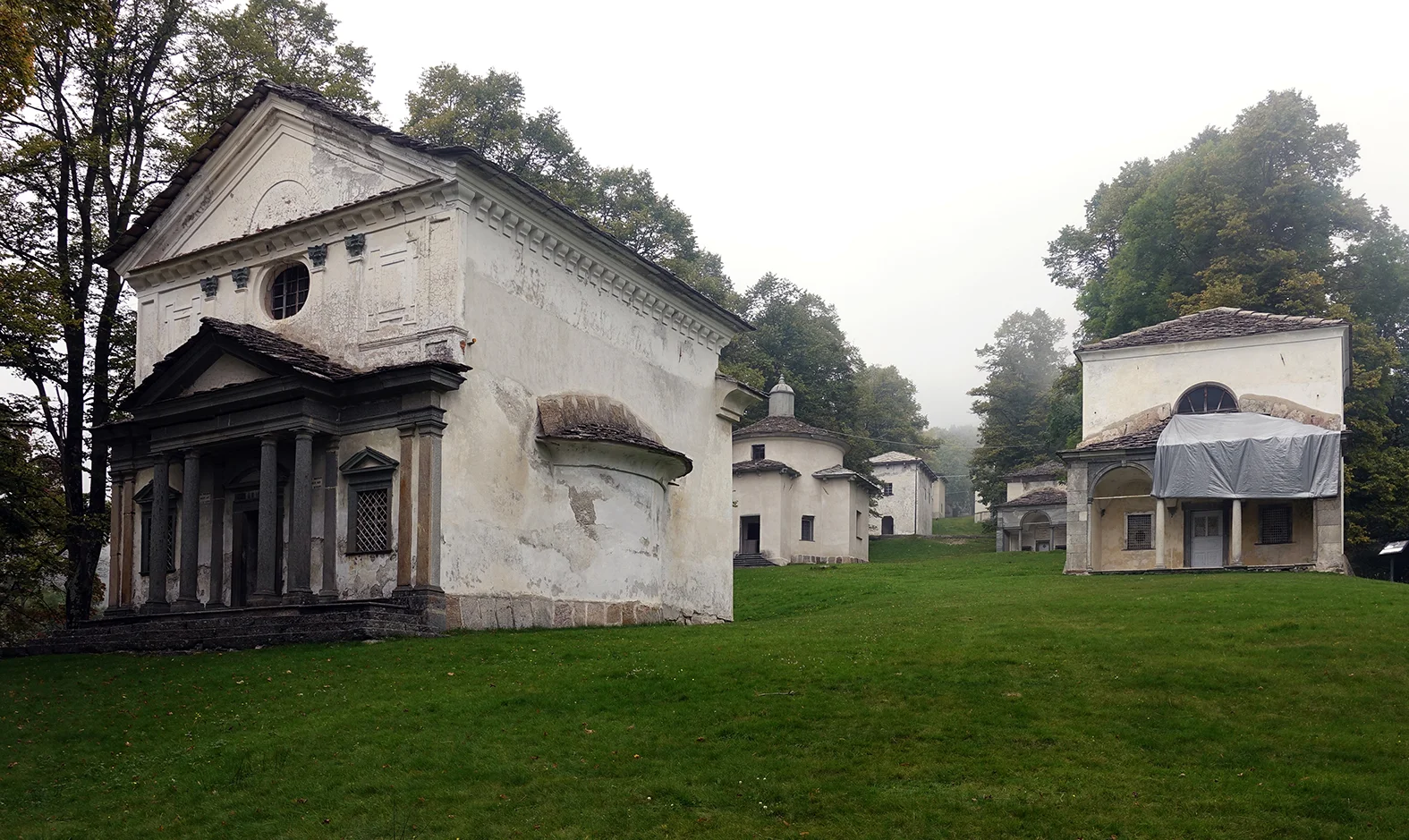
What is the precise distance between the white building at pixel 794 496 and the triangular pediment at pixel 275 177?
104 feet

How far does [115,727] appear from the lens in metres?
14.6

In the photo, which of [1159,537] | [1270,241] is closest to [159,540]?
[1159,537]

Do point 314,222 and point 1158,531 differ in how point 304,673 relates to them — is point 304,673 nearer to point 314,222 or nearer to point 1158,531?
point 314,222

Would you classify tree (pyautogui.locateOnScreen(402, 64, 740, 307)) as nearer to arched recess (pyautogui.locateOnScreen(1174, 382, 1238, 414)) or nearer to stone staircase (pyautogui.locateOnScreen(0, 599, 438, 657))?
Answer: arched recess (pyautogui.locateOnScreen(1174, 382, 1238, 414))

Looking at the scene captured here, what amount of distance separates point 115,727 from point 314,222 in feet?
39.4

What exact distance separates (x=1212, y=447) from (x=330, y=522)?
25.7 meters

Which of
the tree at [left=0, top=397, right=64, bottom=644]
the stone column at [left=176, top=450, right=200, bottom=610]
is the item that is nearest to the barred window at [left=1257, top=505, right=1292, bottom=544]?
the stone column at [left=176, top=450, right=200, bottom=610]

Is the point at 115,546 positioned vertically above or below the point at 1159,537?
above

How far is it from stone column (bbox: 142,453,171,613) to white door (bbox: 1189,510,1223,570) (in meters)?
29.5

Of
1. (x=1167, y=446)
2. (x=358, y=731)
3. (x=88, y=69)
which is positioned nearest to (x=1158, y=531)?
(x=1167, y=446)

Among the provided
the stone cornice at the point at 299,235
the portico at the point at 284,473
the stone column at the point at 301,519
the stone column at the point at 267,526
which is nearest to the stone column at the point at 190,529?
the portico at the point at 284,473

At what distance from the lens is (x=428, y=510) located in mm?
20984

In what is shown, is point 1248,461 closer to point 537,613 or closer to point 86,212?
point 537,613

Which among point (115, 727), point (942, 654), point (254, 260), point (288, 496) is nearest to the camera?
point (115, 727)
